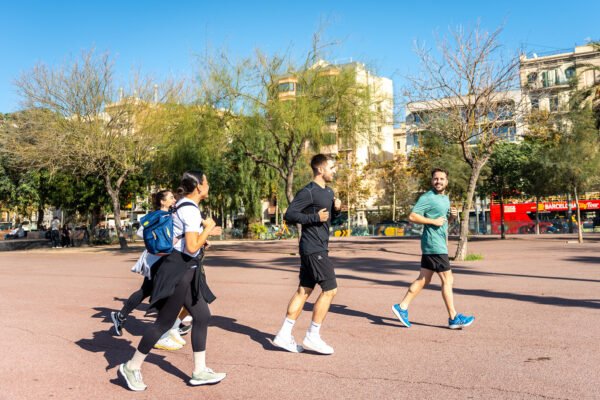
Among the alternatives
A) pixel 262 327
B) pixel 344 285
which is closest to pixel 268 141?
pixel 344 285

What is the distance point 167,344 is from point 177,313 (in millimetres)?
1508

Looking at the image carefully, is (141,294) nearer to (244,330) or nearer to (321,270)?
(244,330)

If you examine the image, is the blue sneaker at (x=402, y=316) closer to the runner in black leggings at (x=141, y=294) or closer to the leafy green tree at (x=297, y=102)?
the runner in black leggings at (x=141, y=294)

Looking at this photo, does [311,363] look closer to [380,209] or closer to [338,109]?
[338,109]

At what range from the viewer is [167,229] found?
15.0ft

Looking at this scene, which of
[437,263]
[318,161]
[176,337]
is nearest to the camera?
[318,161]

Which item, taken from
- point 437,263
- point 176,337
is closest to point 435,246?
point 437,263

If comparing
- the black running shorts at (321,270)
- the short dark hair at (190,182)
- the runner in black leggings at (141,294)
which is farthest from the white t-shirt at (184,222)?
the runner in black leggings at (141,294)

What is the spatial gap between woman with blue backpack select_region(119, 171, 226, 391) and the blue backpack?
46 mm

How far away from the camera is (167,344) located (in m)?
5.96

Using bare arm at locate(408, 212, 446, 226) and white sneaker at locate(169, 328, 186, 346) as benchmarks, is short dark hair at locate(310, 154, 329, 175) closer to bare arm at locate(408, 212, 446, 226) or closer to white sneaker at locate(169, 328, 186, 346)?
bare arm at locate(408, 212, 446, 226)

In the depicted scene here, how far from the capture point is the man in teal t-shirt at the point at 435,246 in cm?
661

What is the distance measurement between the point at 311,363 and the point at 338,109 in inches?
626

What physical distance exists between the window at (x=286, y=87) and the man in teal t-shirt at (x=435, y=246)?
13.9m
